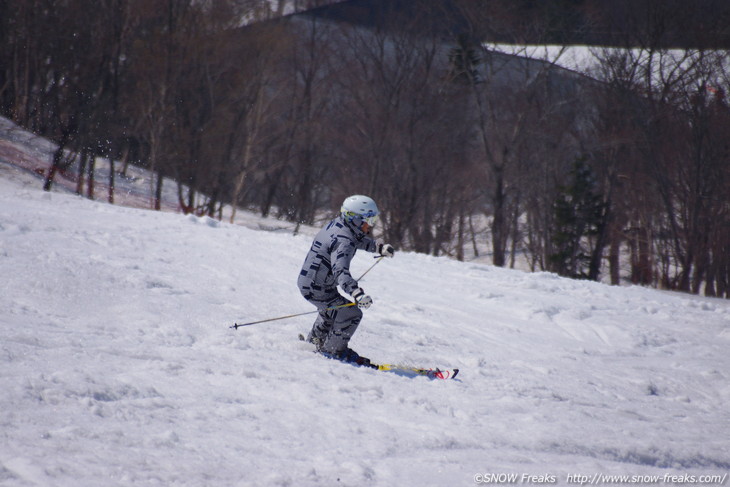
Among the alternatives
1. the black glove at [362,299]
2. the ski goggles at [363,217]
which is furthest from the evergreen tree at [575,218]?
the black glove at [362,299]

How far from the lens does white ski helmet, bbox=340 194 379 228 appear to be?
21.1 ft

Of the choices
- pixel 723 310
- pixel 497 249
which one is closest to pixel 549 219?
pixel 497 249

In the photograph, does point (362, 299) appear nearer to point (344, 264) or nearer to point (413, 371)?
point (344, 264)

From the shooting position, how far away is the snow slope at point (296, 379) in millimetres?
3869

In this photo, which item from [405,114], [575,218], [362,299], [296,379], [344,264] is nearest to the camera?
[296,379]

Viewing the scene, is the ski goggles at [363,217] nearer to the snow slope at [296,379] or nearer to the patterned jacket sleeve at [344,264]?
the patterned jacket sleeve at [344,264]

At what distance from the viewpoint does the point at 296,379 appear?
18.0 ft

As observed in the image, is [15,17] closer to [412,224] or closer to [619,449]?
[412,224]

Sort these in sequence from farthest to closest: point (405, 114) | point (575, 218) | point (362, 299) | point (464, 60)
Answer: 1. point (405, 114)
2. point (575, 218)
3. point (464, 60)
4. point (362, 299)

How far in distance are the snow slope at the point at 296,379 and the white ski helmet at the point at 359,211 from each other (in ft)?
4.60

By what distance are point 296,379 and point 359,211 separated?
71.4 inches

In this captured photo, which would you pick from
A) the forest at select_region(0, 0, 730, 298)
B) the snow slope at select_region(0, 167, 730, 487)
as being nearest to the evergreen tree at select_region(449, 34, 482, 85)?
the forest at select_region(0, 0, 730, 298)

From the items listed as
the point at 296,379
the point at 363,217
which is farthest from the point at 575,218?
the point at 296,379

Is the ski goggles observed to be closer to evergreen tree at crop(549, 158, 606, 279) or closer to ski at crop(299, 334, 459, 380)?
ski at crop(299, 334, 459, 380)
